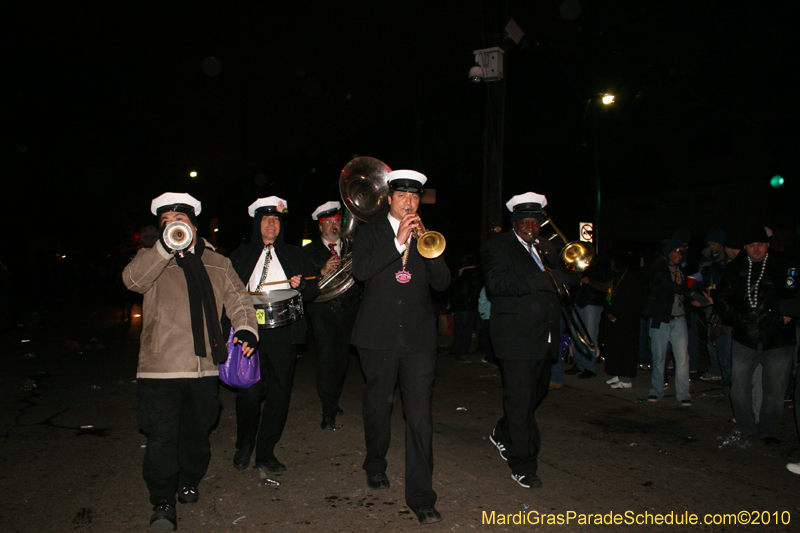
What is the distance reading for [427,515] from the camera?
392 cm

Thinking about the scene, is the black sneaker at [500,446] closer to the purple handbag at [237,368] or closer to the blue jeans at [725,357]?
the purple handbag at [237,368]

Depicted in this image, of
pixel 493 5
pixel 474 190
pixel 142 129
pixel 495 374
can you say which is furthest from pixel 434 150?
→ pixel 495 374

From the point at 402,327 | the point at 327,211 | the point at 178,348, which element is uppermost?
the point at 327,211

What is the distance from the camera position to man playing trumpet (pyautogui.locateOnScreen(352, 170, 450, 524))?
402cm

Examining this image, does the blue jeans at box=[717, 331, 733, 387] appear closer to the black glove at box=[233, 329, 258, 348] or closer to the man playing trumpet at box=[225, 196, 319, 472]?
the man playing trumpet at box=[225, 196, 319, 472]

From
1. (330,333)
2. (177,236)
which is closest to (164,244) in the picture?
(177,236)

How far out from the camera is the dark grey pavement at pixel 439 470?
4055mm

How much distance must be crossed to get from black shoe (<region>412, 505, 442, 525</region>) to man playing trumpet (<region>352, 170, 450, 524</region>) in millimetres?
29

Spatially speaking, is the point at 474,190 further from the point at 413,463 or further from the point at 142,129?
the point at 413,463

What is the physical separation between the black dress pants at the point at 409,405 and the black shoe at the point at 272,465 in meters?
0.89

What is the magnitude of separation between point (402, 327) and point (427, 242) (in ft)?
2.05

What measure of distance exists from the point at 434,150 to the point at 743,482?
89.0ft

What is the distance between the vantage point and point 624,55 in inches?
631

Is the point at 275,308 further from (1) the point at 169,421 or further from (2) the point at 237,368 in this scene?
(1) the point at 169,421
